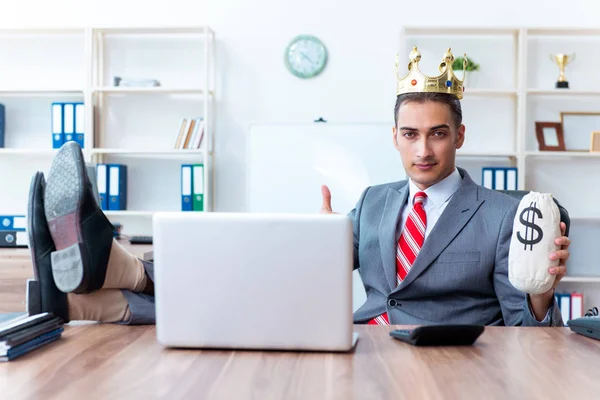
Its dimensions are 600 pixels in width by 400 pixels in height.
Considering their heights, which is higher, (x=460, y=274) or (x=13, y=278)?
(x=460, y=274)

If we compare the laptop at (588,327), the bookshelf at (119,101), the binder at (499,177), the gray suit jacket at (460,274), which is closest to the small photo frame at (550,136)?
the binder at (499,177)

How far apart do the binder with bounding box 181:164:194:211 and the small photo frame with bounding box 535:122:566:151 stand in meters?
2.10

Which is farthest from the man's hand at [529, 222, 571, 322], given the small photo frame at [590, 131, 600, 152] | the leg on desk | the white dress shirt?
the small photo frame at [590, 131, 600, 152]

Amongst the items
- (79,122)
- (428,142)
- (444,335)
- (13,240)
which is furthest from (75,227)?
(79,122)

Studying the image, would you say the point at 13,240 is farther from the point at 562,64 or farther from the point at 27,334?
the point at 562,64

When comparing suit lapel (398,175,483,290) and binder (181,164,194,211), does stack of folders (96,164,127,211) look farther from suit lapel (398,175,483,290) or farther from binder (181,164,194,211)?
suit lapel (398,175,483,290)

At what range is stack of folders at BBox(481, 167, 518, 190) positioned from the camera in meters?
4.04

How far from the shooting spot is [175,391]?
0.99 metres

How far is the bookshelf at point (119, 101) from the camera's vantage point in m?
4.38

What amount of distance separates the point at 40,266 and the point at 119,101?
10.2 feet

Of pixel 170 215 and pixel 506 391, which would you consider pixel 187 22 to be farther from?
pixel 506 391

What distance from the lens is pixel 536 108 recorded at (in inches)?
170

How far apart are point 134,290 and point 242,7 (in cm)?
310

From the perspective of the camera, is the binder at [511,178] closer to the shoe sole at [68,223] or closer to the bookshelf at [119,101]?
the bookshelf at [119,101]
